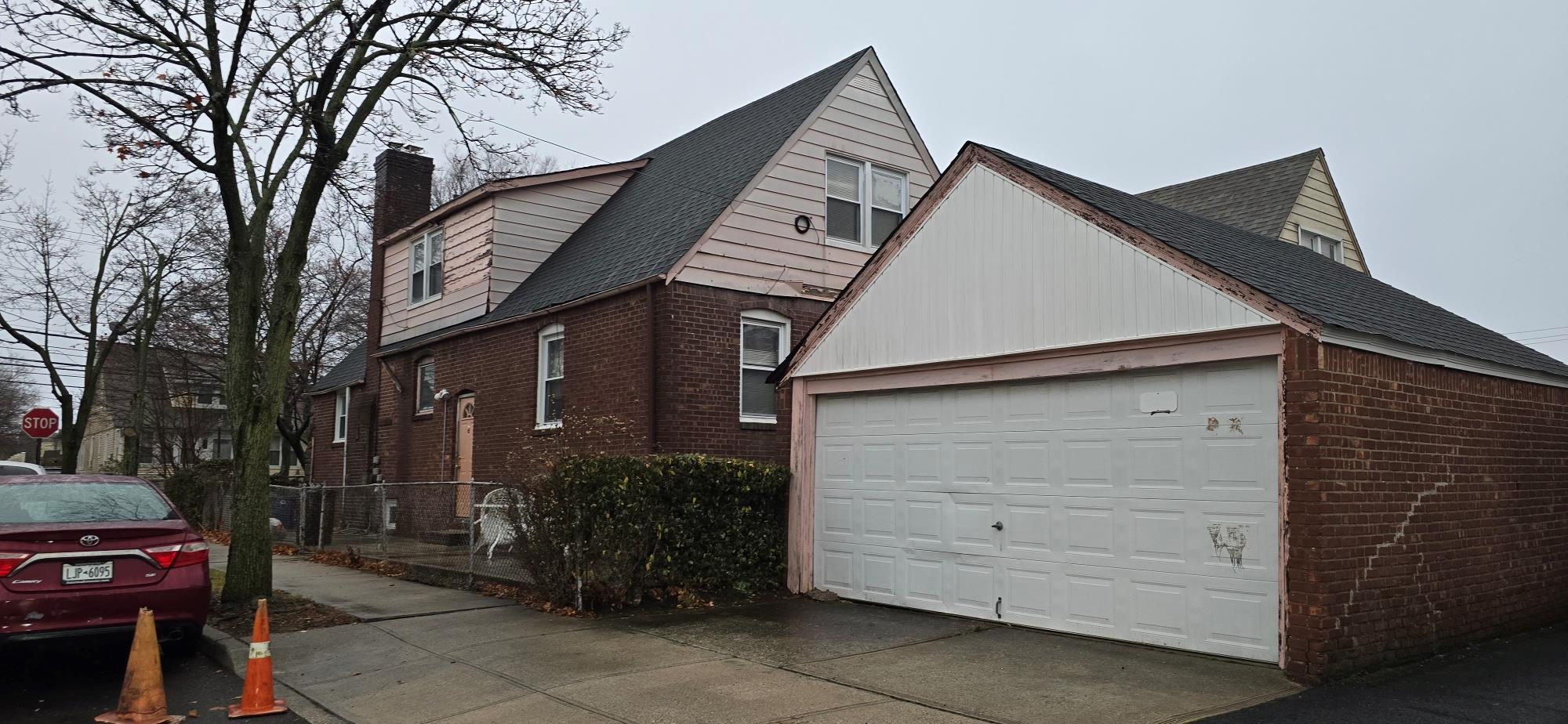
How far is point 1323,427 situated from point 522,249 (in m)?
13.6

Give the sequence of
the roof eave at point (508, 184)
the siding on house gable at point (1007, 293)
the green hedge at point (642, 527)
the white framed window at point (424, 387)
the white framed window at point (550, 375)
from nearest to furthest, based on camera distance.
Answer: the siding on house gable at point (1007, 293), the green hedge at point (642, 527), the white framed window at point (550, 375), the roof eave at point (508, 184), the white framed window at point (424, 387)

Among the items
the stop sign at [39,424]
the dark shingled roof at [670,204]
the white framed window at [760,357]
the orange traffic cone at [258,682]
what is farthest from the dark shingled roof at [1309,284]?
the stop sign at [39,424]

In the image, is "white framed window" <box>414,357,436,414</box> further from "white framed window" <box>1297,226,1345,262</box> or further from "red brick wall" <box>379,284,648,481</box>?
"white framed window" <box>1297,226,1345,262</box>

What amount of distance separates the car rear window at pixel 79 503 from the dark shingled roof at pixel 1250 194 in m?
16.2

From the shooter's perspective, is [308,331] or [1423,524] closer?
[1423,524]

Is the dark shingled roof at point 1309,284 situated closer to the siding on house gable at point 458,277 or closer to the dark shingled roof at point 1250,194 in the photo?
the dark shingled roof at point 1250,194

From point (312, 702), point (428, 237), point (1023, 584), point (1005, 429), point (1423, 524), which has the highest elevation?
point (428, 237)

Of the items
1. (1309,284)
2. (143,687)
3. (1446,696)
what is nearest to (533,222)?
(143,687)

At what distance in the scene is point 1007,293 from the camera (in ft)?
30.5

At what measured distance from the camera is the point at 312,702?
691 cm

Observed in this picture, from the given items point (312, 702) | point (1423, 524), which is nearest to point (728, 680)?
point (312, 702)

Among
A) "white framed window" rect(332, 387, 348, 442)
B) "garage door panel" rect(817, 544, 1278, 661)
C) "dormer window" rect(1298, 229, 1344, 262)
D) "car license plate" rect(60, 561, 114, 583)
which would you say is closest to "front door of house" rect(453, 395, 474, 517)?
"white framed window" rect(332, 387, 348, 442)

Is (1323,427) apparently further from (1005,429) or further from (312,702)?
(312,702)

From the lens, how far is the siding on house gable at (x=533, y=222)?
17.5 metres
